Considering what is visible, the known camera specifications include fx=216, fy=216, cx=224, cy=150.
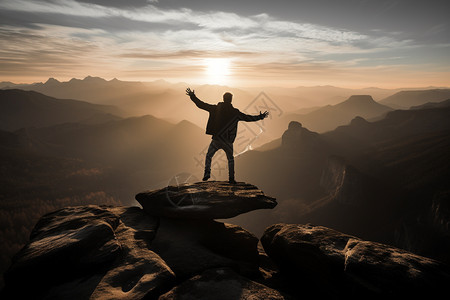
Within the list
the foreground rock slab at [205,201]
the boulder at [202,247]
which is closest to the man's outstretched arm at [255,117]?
the foreground rock slab at [205,201]

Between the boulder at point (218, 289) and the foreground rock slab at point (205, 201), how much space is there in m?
3.20

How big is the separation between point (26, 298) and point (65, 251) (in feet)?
5.31

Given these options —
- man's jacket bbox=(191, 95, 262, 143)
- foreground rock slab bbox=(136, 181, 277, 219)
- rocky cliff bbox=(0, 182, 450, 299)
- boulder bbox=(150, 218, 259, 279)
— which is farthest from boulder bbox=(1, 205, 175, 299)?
man's jacket bbox=(191, 95, 262, 143)

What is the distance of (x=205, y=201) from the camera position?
1145 centimetres

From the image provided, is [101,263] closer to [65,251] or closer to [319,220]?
[65,251]

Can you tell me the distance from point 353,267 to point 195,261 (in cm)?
604

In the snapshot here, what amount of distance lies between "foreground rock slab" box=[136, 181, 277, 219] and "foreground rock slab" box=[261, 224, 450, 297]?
256 centimetres

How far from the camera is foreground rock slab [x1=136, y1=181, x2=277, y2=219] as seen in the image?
434 inches

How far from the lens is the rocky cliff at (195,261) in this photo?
7.16 meters

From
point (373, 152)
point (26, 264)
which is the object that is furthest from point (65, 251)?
point (373, 152)

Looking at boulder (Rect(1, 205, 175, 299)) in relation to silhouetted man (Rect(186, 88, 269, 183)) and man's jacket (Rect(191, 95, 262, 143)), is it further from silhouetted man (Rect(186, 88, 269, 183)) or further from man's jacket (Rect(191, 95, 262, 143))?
man's jacket (Rect(191, 95, 262, 143))

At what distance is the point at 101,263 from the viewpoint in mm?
8086

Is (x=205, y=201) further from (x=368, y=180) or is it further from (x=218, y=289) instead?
(x=368, y=180)

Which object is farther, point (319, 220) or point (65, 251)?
point (319, 220)
